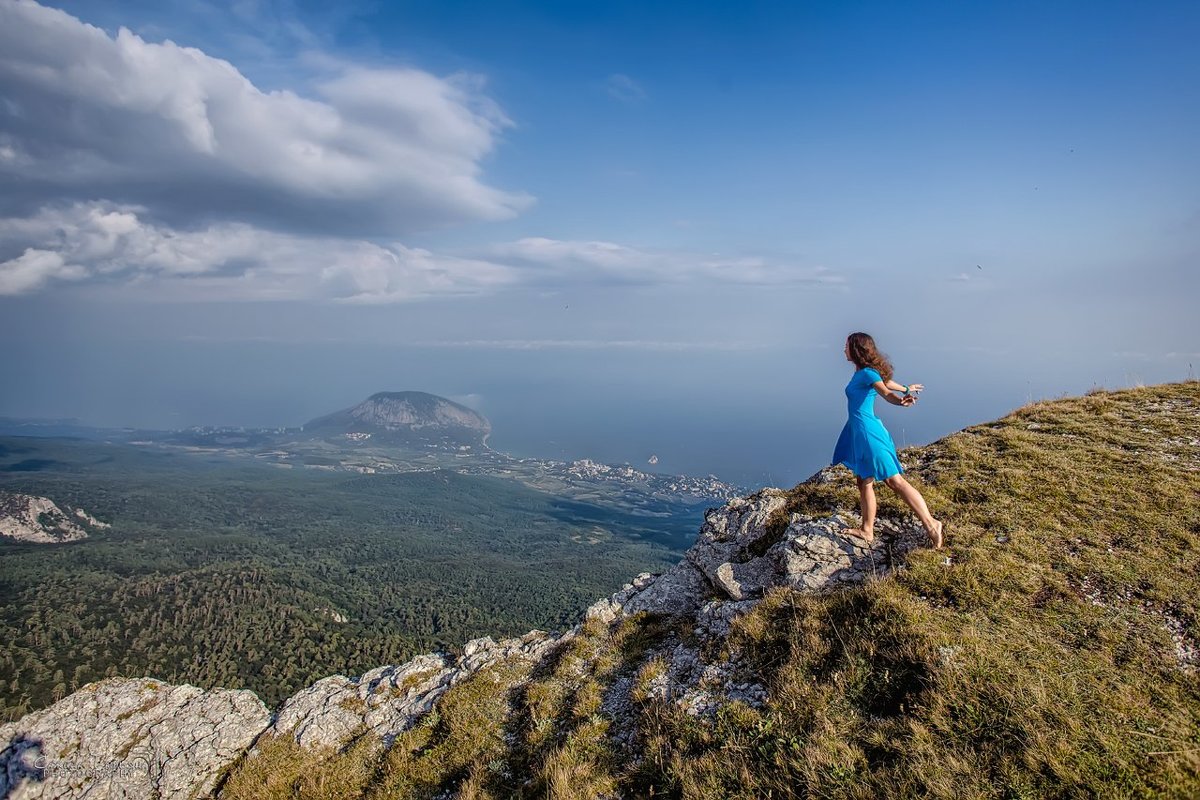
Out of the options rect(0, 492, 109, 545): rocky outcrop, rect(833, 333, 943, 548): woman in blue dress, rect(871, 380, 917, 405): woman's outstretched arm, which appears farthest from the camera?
rect(0, 492, 109, 545): rocky outcrop

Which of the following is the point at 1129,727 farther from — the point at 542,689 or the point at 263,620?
the point at 263,620

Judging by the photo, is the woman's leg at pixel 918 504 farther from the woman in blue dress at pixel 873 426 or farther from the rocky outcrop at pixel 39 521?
the rocky outcrop at pixel 39 521

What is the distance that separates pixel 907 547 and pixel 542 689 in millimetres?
7017

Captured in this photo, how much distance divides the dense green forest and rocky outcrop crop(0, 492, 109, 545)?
5.92 metres

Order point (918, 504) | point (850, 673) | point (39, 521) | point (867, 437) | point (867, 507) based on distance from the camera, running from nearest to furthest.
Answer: point (850, 673), point (918, 504), point (867, 437), point (867, 507), point (39, 521)

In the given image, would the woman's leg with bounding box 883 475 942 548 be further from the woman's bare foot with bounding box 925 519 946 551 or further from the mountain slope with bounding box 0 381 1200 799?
the mountain slope with bounding box 0 381 1200 799

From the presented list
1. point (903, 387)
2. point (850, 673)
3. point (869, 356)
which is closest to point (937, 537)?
point (903, 387)

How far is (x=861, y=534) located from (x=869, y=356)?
10.8 feet

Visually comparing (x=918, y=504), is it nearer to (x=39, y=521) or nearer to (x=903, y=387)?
(x=903, y=387)

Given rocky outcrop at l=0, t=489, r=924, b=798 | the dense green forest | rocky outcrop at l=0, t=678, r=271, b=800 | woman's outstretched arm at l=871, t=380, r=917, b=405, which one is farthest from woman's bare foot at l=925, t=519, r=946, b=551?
the dense green forest

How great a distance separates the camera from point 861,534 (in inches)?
354

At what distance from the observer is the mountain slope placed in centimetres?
493

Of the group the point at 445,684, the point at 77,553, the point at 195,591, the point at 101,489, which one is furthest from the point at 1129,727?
the point at 101,489

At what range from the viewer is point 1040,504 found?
31.3 ft
